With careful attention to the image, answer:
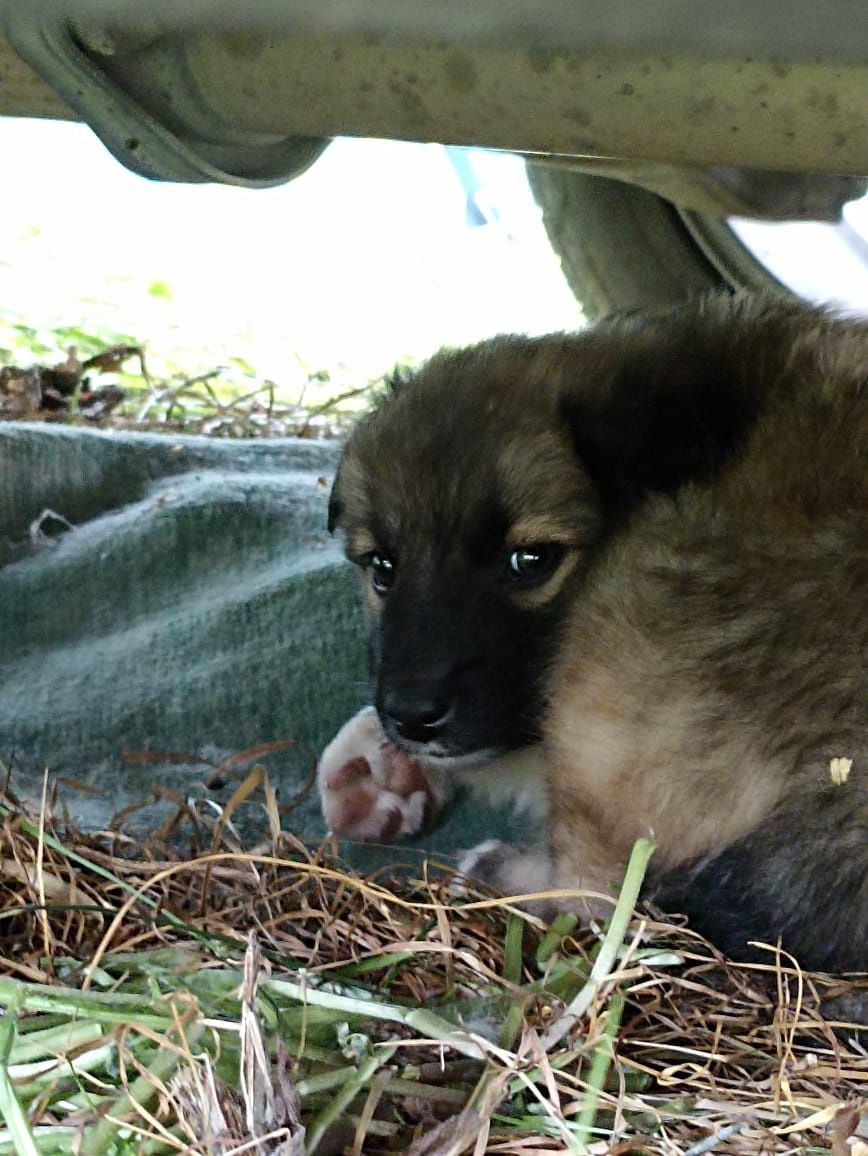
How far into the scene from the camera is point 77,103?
201cm

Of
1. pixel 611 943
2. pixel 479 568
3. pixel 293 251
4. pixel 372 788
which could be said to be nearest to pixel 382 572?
pixel 479 568

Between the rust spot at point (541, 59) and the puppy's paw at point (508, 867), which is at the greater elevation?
the rust spot at point (541, 59)

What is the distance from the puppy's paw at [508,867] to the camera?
2.39 metres

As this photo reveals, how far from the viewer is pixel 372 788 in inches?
111

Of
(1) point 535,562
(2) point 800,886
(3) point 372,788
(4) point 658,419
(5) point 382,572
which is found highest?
(4) point 658,419

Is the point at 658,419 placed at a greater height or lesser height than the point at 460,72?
lesser

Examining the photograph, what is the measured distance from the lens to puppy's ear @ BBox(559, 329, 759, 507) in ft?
7.38

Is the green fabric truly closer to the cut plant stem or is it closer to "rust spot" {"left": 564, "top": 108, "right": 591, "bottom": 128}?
the cut plant stem

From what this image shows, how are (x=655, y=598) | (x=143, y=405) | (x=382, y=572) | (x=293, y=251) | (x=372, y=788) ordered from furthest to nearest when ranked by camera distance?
(x=293, y=251) < (x=143, y=405) < (x=372, y=788) < (x=382, y=572) < (x=655, y=598)

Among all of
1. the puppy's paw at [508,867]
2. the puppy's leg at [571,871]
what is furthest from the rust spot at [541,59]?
the puppy's paw at [508,867]

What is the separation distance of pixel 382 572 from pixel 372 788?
508mm

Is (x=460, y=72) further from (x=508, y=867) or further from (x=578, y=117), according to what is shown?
(x=508, y=867)

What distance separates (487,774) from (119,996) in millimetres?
1019

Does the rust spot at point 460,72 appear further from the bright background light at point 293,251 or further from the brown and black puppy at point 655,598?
the bright background light at point 293,251
